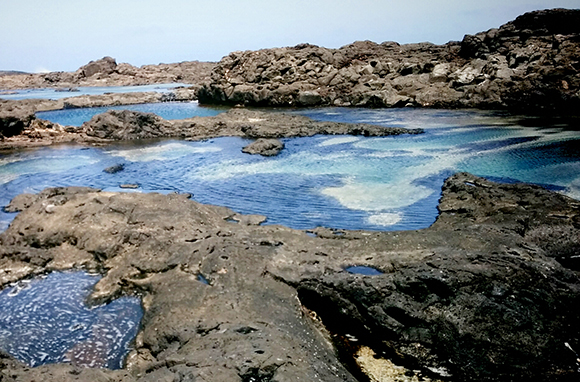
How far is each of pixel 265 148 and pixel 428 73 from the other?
2413cm

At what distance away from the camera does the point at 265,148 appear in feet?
62.6

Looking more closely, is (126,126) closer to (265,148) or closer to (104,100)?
(265,148)

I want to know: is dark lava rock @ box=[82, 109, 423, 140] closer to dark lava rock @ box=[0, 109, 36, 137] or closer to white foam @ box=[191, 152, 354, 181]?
dark lava rock @ box=[0, 109, 36, 137]

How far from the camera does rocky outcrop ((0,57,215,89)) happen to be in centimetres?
7750

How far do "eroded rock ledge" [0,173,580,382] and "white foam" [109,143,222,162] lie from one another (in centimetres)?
987

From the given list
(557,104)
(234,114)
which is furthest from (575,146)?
(234,114)

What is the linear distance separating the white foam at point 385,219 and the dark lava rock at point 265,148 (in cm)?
895

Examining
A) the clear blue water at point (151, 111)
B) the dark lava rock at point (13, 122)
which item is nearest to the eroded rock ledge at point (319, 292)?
the dark lava rock at point (13, 122)

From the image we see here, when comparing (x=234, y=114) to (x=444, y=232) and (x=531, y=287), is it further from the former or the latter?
(x=531, y=287)

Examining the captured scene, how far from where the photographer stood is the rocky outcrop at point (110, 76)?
77500mm

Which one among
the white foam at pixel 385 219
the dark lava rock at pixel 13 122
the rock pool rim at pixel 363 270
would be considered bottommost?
the white foam at pixel 385 219

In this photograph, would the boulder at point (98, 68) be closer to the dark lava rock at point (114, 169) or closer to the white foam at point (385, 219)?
the dark lava rock at point (114, 169)

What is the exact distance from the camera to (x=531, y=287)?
5430 mm

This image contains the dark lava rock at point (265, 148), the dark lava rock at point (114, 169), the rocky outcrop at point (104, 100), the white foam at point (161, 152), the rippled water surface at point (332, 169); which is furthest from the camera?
the rocky outcrop at point (104, 100)
